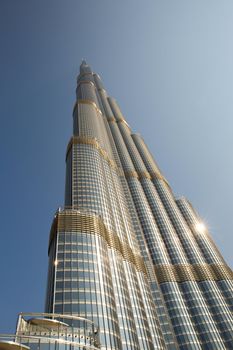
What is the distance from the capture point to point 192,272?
152 metres

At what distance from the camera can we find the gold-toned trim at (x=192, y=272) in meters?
144

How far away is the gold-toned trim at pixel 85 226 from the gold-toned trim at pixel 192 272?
19.4 m

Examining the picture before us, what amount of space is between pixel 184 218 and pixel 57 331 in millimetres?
142417

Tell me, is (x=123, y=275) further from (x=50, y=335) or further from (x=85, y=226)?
(x=50, y=335)

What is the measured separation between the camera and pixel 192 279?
481 feet

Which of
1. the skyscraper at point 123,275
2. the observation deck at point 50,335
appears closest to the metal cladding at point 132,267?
the skyscraper at point 123,275

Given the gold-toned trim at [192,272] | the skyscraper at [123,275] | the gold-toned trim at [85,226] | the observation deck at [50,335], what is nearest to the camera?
the observation deck at [50,335]

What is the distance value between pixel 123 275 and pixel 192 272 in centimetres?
5097

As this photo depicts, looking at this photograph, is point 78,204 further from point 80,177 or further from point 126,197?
point 126,197

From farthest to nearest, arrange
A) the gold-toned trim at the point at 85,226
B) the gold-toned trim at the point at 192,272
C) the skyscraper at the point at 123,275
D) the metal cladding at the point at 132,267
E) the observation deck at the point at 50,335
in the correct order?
the gold-toned trim at the point at 192,272 → the gold-toned trim at the point at 85,226 → the metal cladding at the point at 132,267 → the skyscraper at the point at 123,275 → the observation deck at the point at 50,335

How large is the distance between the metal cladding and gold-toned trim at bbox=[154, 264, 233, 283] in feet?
1.61

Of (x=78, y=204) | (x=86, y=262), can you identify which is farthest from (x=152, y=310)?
(x=78, y=204)

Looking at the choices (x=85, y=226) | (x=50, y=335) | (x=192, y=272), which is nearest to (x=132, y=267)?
(x=85, y=226)

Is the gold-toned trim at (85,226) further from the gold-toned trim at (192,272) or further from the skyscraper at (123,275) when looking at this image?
the gold-toned trim at (192,272)
